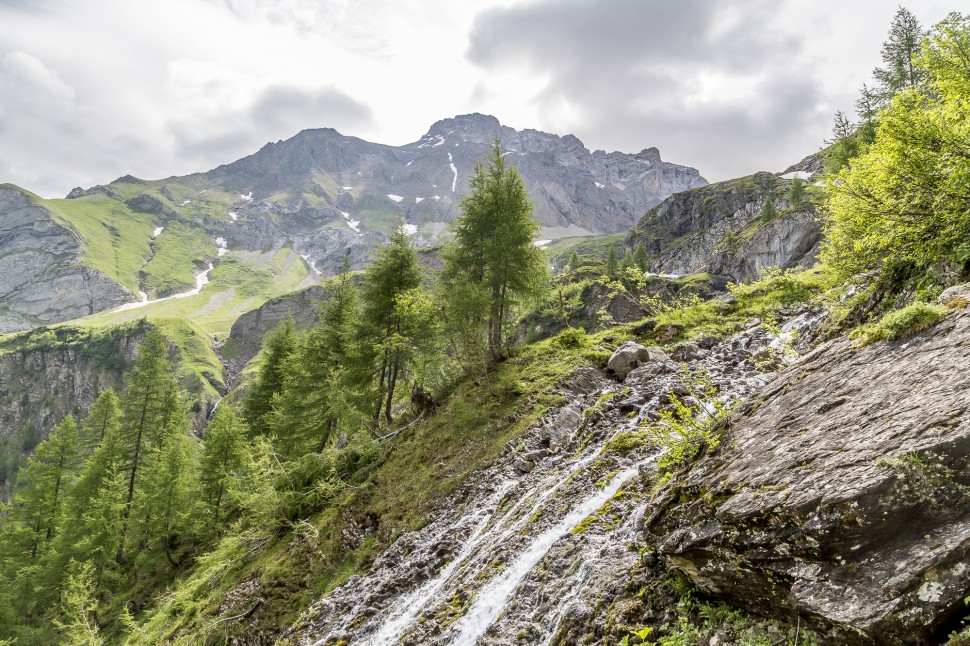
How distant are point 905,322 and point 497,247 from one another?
1672 centimetres

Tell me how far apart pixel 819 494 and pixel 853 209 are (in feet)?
20.2

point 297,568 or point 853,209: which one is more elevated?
point 853,209

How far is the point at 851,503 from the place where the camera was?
15.9 ft

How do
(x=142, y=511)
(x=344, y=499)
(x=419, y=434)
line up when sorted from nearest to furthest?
(x=344, y=499), (x=419, y=434), (x=142, y=511)

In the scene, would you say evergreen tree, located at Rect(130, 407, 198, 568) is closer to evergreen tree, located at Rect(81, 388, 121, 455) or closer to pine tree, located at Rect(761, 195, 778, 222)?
evergreen tree, located at Rect(81, 388, 121, 455)

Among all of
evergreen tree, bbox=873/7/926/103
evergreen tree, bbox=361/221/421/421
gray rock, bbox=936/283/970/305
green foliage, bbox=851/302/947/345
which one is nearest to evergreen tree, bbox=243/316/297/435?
evergreen tree, bbox=361/221/421/421

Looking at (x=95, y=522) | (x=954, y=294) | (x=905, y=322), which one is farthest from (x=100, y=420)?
(x=954, y=294)

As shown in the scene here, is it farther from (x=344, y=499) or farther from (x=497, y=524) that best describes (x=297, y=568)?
(x=497, y=524)

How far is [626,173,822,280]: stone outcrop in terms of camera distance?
90.3 meters

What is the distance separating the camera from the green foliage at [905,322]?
6359 millimetres

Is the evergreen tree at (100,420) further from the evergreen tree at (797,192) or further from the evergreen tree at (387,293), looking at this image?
the evergreen tree at (797,192)

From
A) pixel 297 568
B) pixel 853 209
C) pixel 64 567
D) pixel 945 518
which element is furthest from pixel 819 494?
pixel 64 567

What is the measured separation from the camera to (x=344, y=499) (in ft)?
60.8

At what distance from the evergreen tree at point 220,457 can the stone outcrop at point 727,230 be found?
3766 inches
